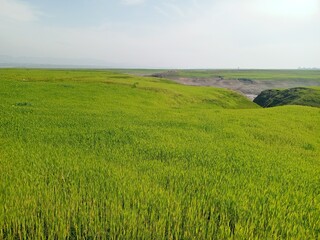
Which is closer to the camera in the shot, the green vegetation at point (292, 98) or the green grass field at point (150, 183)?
the green grass field at point (150, 183)

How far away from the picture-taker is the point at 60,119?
18.1m

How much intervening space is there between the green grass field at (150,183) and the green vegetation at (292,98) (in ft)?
134

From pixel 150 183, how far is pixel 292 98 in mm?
58251

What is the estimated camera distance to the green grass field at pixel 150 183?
6352mm

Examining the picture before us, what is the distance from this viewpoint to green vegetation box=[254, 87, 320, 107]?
53.2 m

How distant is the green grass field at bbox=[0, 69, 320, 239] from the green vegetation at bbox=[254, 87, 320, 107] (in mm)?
40927

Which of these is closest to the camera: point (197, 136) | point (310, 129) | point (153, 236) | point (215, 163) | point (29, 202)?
point (153, 236)

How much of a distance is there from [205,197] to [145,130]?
8.84 m

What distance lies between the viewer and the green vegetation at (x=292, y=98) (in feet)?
175

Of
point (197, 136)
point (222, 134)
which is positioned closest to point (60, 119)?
point (197, 136)

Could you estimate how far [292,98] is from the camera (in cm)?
5809

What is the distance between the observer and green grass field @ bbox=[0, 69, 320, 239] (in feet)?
20.8

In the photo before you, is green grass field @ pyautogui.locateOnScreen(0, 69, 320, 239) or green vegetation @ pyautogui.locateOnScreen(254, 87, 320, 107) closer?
green grass field @ pyautogui.locateOnScreen(0, 69, 320, 239)

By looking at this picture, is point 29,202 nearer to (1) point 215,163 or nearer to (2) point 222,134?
(1) point 215,163
